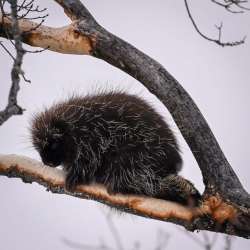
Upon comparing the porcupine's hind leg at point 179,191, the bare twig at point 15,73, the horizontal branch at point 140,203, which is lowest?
the horizontal branch at point 140,203

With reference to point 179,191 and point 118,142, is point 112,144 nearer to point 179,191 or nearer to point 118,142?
point 118,142

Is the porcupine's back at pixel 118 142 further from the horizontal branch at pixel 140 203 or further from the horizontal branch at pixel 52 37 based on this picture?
the horizontal branch at pixel 52 37

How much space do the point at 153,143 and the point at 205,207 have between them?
576mm

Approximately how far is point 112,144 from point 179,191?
56cm

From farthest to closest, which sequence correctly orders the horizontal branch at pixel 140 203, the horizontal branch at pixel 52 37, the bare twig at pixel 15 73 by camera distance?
the horizontal branch at pixel 52 37
the horizontal branch at pixel 140 203
the bare twig at pixel 15 73

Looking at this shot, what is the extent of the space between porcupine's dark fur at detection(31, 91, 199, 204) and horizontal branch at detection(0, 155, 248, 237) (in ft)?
0.22

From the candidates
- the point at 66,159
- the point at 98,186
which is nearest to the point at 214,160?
the point at 98,186

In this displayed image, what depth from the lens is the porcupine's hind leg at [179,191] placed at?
3.17 meters

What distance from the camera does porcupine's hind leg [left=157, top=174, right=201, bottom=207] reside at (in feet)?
10.4

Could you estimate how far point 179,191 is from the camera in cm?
318

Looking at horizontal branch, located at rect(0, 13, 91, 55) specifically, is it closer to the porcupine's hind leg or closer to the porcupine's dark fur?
the porcupine's dark fur

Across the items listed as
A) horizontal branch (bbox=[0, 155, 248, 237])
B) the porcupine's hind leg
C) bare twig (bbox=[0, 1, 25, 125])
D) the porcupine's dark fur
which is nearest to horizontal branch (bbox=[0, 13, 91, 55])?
the porcupine's dark fur

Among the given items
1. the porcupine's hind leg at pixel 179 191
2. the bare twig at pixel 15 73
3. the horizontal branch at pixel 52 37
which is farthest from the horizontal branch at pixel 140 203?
the bare twig at pixel 15 73

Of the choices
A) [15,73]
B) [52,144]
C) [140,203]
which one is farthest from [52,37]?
[15,73]
